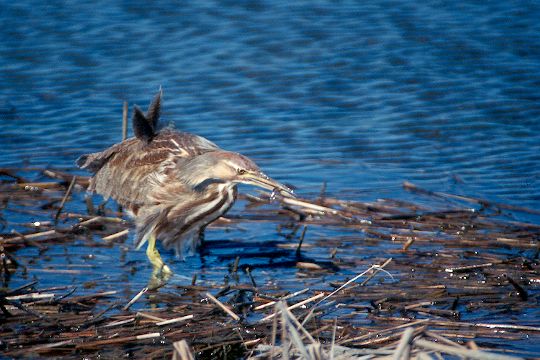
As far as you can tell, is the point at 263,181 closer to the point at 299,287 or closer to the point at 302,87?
the point at 299,287

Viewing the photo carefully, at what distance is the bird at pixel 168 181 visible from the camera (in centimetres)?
479

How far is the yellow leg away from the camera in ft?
16.2

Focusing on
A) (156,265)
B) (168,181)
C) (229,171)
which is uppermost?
(229,171)

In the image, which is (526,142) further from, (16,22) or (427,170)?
(16,22)

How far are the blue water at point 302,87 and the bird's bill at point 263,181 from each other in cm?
66

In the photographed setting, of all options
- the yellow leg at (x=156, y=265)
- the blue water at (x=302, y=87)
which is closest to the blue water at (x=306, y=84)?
the blue water at (x=302, y=87)

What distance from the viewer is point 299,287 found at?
4672mm

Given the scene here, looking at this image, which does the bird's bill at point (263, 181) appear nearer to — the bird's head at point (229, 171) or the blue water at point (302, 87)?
the bird's head at point (229, 171)

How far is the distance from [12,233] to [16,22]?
462cm

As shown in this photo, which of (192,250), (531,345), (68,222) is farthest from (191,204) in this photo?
(531,345)

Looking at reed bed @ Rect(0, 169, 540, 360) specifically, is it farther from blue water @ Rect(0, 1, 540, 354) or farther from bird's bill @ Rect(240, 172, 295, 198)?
bird's bill @ Rect(240, 172, 295, 198)

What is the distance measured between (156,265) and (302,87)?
3317mm

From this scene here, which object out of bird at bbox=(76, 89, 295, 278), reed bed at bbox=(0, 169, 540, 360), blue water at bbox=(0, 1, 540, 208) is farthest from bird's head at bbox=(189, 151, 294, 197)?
blue water at bbox=(0, 1, 540, 208)

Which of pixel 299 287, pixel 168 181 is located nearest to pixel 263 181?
pixel 299 287
